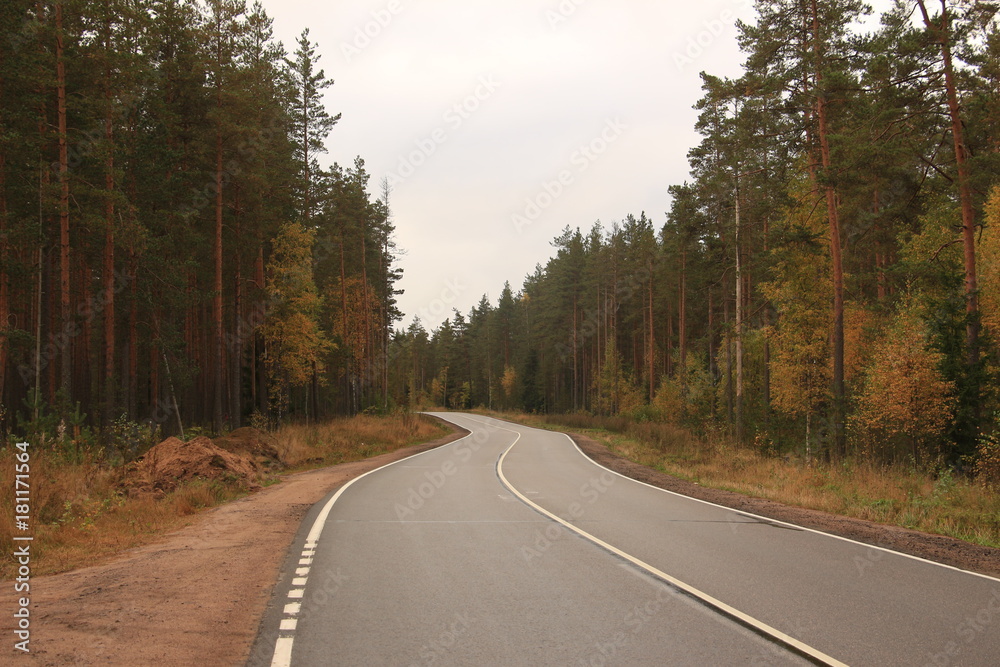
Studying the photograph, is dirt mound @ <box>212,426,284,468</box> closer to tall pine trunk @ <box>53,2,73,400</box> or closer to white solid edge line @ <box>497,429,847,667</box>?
tall pine trunk @ <box>53,2,73,400</box>

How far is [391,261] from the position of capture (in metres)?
62.8

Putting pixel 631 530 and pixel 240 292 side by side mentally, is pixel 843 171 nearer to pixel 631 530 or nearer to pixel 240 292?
pixel 631 530

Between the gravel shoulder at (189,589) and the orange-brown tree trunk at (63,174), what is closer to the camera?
the gravel shoulder at (189,589)

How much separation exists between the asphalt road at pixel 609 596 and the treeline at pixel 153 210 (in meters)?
10.8

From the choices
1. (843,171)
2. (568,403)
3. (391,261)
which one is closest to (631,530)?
(843,171)

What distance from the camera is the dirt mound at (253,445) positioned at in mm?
19906

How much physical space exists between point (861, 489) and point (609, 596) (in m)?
11.2

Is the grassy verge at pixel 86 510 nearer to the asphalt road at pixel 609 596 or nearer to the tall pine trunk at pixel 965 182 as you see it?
the asphalt road at pixel 609 596

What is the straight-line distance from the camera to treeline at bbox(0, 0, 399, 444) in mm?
18734

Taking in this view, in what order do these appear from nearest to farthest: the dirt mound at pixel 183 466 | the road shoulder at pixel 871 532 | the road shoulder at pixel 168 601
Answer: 1. the road shoulder at pixel 168 601
2. the road shoulder at pixel 871 532
3. the dirt mound at pixel 183 466

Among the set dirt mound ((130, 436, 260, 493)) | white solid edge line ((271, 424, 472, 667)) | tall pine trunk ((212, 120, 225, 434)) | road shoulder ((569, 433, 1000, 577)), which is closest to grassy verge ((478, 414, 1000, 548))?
road shoulder ((569, 433, 1000, 577))

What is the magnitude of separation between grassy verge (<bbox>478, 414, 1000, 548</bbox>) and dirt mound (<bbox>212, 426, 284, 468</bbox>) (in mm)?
13532

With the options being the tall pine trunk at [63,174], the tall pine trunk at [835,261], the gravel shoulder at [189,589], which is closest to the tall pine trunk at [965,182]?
the tall pine trunk at [835,261]

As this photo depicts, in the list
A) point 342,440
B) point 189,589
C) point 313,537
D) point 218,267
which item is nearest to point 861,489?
point 313,537
